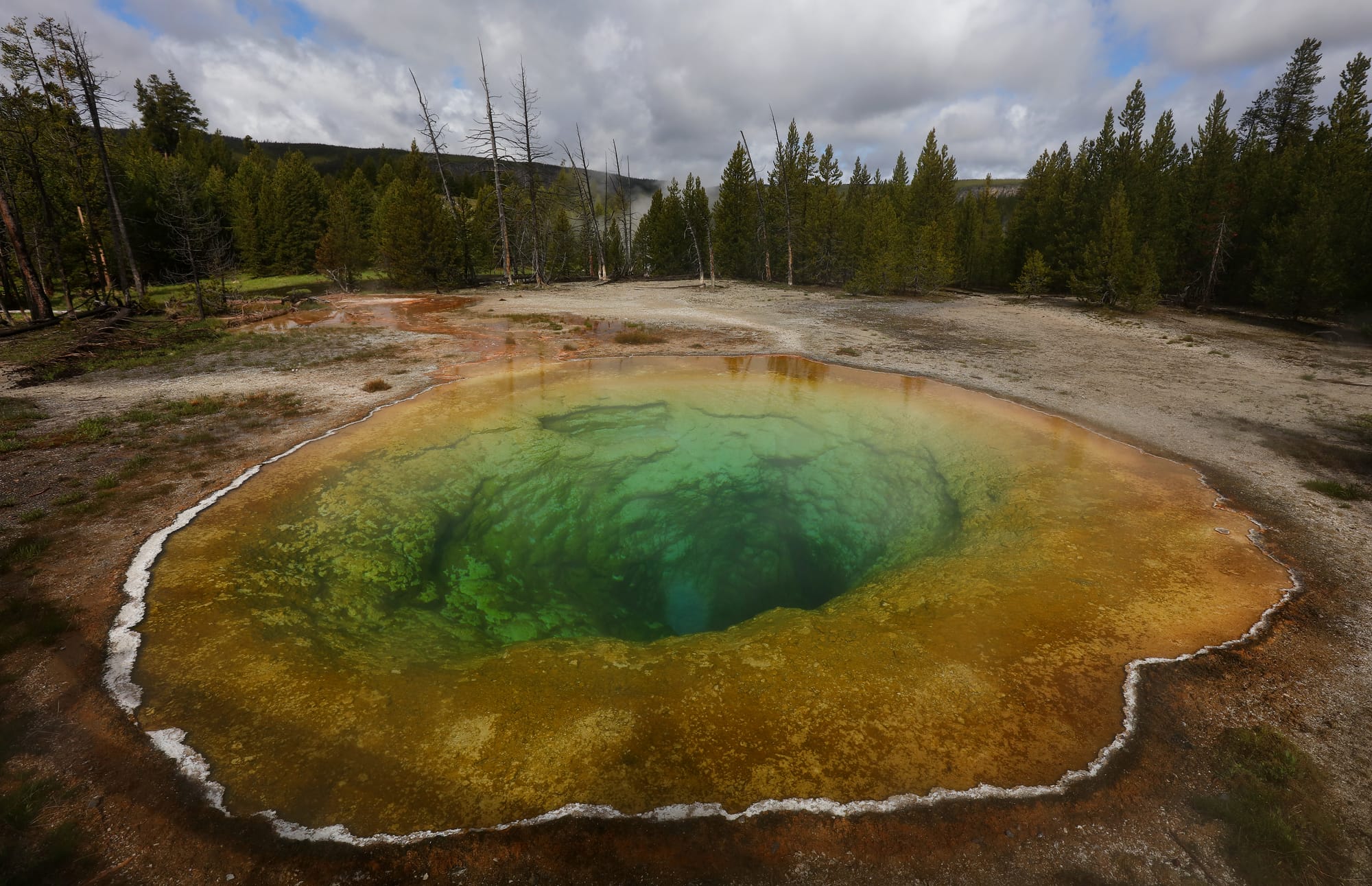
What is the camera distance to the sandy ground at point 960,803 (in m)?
3.26

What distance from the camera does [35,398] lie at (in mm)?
11438

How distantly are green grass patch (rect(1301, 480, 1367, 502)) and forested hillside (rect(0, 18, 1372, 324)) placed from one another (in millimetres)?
21859

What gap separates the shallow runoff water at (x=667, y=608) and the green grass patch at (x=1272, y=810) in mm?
704

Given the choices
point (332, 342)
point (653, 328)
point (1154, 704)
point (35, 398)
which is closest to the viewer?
point (1154, 704)

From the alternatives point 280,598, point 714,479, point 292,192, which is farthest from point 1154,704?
point 292,192

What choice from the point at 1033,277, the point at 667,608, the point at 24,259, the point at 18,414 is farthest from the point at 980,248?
the point at 24,259

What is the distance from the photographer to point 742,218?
47625 millimetres

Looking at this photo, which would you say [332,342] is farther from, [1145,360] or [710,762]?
[1145,360]

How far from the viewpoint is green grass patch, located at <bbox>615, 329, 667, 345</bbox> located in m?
18.5

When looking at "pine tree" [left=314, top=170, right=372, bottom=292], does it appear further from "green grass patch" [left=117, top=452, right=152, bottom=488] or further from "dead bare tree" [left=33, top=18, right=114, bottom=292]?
"green grass patch" [left=117, top=452, right=152, bottom=488]

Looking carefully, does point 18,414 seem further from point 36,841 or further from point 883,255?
point 883,255

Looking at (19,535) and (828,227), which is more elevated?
(828,227)

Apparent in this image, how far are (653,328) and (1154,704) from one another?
60.8 ft

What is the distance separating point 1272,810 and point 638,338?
17.3m
